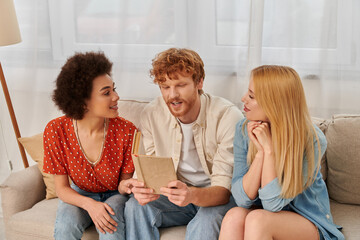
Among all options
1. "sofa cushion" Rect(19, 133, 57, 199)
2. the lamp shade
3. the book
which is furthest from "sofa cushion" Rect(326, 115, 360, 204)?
the lamp shade

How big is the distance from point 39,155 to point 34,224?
0.40 meters

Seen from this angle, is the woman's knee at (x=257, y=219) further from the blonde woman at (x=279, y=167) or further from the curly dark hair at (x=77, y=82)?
the curly dark hair at (x=77, y=82)

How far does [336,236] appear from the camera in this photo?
1808 millimetres

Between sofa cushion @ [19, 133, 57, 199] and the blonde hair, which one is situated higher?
the blonde hair

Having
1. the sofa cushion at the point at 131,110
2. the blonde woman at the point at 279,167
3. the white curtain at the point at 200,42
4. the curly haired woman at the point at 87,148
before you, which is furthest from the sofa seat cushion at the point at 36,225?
the white curtain at the point at 200,42

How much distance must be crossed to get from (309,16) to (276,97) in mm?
815

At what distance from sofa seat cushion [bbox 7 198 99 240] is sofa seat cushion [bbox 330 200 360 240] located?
1059mm

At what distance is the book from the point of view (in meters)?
1.79

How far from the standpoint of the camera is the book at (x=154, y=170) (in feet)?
5.87

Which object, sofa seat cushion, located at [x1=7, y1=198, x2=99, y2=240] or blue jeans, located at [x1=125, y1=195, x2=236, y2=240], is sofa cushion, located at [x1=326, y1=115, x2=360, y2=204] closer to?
blue jeans, located at [x1=125, y1=195, x2=236, y2=240]

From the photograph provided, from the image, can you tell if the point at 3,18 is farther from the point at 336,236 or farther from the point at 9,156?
the point at 336,236

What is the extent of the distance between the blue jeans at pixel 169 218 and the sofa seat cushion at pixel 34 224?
0.22m

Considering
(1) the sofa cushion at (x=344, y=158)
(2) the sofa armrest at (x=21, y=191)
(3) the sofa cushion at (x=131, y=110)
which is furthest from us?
(3) the sofa cushion at (x=131, y=110)

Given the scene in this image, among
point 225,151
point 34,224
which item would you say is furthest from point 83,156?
point 225,151
